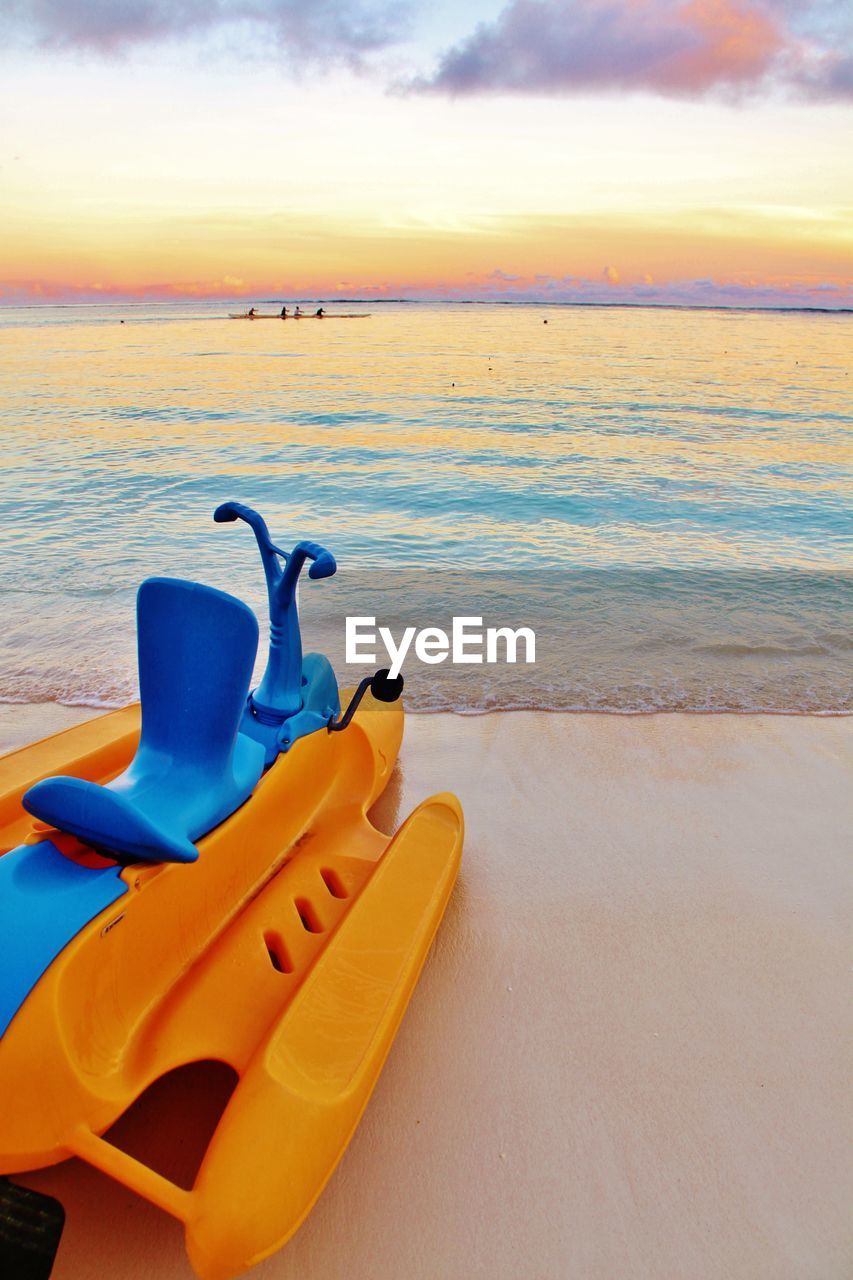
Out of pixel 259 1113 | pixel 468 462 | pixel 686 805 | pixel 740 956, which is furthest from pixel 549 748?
pixel 468 462

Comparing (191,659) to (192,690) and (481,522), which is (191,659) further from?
(481,522)

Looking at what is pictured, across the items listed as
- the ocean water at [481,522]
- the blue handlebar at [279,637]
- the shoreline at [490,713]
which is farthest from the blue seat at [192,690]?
the ocean water at [481,522]

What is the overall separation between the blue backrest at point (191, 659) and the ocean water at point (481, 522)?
2.74m

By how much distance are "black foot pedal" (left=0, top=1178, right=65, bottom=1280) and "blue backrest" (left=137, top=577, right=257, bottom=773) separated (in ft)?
3.93

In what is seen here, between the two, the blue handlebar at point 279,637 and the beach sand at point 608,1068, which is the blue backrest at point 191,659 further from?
the beach sand at point 608,1068

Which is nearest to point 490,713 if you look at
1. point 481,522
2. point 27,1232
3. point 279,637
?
point 279,637

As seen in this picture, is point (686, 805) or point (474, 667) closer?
point (686, 805)

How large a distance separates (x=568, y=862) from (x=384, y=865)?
3.46 ft

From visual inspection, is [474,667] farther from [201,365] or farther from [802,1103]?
[201,365]

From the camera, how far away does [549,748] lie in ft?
15.9

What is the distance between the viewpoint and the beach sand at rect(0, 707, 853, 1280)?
2.15m

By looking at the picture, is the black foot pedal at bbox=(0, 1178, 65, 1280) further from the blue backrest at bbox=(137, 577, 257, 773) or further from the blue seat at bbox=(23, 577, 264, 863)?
the blue backrest at bbox=(137, 577, 257, 773)

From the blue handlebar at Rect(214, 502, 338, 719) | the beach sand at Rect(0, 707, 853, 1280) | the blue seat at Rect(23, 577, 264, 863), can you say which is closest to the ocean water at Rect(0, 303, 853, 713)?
the beach sand at Rect(0, 707, 853, 1280)

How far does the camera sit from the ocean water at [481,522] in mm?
6156
